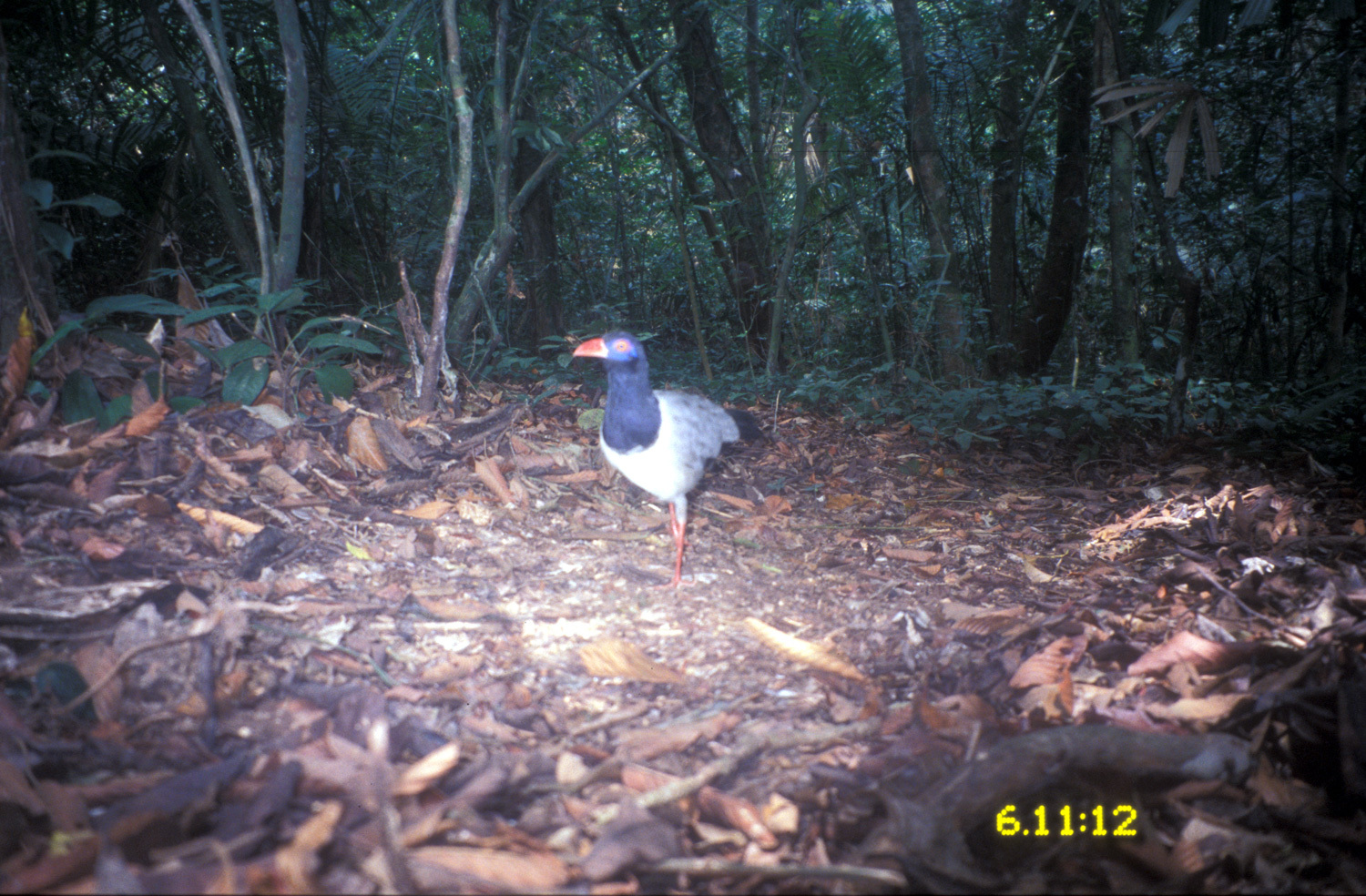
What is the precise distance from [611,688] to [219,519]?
5.06 feet

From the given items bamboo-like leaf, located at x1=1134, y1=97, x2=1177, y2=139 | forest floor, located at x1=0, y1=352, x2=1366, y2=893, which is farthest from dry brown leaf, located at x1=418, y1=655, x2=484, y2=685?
bamboo-like leaf, located at x1=1134, y1=97, x2=1177, y2=139

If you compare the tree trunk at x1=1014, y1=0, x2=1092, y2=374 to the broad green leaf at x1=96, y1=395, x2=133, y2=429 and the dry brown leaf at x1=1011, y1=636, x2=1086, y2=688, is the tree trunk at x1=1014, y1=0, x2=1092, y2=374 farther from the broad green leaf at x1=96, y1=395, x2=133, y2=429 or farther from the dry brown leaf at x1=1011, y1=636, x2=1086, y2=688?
the broad green leaf at x1=96, y1=395, x2=133, y2=429

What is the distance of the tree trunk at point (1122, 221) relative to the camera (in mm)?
4820

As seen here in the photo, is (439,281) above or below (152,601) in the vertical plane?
above

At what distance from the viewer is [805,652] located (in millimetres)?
2299

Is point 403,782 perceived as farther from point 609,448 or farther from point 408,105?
point 408,105

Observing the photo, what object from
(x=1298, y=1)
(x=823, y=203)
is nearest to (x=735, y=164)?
(x=823, y=203)

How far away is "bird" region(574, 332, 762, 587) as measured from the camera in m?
3.38

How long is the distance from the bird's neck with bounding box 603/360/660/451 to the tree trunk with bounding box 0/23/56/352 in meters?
2.31

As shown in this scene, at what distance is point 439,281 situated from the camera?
371 centimetres

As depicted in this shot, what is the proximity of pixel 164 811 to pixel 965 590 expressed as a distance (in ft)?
8.91

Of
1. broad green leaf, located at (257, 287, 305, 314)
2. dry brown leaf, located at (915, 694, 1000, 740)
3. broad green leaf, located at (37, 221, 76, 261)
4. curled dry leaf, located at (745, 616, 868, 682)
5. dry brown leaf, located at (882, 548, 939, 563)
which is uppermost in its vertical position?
broad green leaf, located at (37, 221, 76, 261)

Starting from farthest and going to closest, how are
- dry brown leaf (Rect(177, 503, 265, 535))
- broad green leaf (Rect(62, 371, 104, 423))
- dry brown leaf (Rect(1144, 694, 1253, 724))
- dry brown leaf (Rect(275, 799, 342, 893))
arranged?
broad green leaf (Rect(62, 371, 104, 423)), dry brown leaf (Rect(177, 503, 265, 535)), dry brown leaf (Rect(1144, 694, 1253, 724)), dry brown leaf (Rect(275, 799, 342, 893))

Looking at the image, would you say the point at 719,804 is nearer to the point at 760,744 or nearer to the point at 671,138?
the point at 760,744
